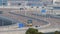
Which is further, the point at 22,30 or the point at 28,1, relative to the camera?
the point at 28,1

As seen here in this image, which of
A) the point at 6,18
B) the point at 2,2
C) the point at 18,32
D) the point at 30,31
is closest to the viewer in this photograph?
the point at 30,31

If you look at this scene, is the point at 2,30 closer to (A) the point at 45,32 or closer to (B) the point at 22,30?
(B) the point at 22,30

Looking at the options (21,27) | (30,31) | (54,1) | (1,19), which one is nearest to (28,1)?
(54,1)

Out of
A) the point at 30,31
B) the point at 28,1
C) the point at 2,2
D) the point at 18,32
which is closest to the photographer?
the point at 30,31

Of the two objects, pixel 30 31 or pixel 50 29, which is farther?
pixel 50 29

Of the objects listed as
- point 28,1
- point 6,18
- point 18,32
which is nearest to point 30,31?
point 18,32

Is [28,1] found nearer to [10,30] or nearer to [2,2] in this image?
[2,2]

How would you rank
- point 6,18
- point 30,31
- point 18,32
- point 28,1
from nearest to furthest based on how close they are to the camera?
point 30,31 < point 18,32 < point 6,18 < point 28,1

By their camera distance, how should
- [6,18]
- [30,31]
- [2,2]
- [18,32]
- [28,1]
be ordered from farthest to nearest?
[28,1], [2,2], [6,18], [18,32], [30,31]
